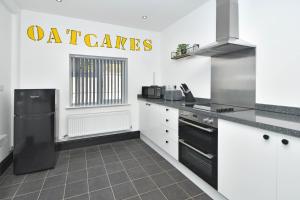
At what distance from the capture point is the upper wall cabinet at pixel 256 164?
1006 mm

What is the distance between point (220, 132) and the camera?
150 cm

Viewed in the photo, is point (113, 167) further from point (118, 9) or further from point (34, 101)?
point (118, 9)

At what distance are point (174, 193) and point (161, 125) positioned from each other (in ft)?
3.41

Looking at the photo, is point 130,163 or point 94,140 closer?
point 130,163

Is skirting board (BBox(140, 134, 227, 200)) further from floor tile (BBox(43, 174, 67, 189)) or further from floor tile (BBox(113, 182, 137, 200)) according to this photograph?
→ floor tile (BBox(43, 174, 67, 189))

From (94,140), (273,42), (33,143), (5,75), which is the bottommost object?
(94,140)

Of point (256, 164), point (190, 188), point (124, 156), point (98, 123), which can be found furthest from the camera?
point (98, 123)

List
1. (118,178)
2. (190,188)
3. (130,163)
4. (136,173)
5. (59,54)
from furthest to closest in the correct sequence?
1. (59,54)
2. (130,163)
3. (136,173)
4. (118,178)
5. (190,188)

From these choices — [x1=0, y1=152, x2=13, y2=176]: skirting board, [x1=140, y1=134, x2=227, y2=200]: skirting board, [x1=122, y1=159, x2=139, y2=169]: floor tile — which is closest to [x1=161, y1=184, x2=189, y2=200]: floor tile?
[x1=140, y1=134, x2=227, y2=200]: skirting board

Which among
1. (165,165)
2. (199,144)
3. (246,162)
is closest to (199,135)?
(199,144)

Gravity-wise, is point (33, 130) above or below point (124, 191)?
above

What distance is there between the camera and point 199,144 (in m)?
1.78

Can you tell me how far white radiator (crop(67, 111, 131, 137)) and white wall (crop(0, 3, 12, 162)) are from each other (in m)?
0.87

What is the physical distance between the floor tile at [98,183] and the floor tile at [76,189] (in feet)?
→ 0.19
